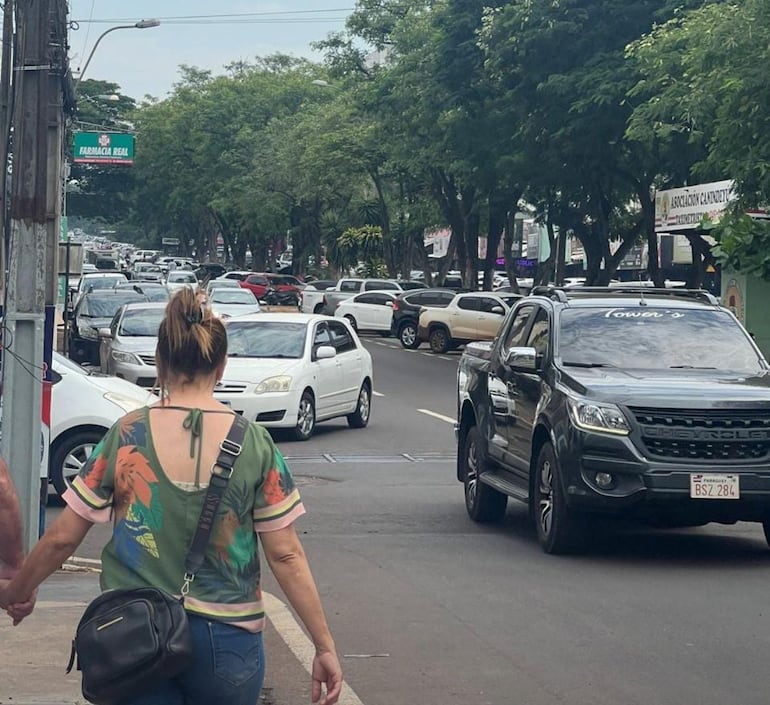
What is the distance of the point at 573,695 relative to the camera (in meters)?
6.88

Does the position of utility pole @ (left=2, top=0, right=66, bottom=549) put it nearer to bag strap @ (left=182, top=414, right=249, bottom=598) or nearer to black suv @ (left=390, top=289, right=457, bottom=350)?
bag strap @ (left=182, top=414, right=249, bottom=598)

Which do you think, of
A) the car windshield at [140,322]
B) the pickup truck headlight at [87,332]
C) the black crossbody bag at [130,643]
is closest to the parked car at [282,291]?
the pickup truck headlight at [87,332]

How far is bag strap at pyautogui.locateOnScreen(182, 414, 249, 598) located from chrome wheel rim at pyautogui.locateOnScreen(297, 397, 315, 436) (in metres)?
14.8

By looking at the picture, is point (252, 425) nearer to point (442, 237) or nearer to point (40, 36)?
point (40, 36)

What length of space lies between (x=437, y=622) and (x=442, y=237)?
77.1 meters

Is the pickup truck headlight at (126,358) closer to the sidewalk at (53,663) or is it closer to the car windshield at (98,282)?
the sidewalk at (53,663)

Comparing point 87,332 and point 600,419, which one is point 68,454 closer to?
Answer: point 600,419

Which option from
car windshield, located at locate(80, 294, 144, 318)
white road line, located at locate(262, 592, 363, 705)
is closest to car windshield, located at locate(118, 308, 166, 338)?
car windshield, located at locate(80, 294, 144, 318)

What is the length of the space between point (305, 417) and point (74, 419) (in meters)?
6.15

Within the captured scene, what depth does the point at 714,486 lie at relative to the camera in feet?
32.8

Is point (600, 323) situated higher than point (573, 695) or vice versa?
point (600, 323)

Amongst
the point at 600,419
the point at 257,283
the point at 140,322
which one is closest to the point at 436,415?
the point at 140,322

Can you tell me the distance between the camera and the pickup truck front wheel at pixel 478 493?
12406 millimetres

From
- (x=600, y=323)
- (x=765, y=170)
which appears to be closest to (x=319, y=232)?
(x=765, y=170)
